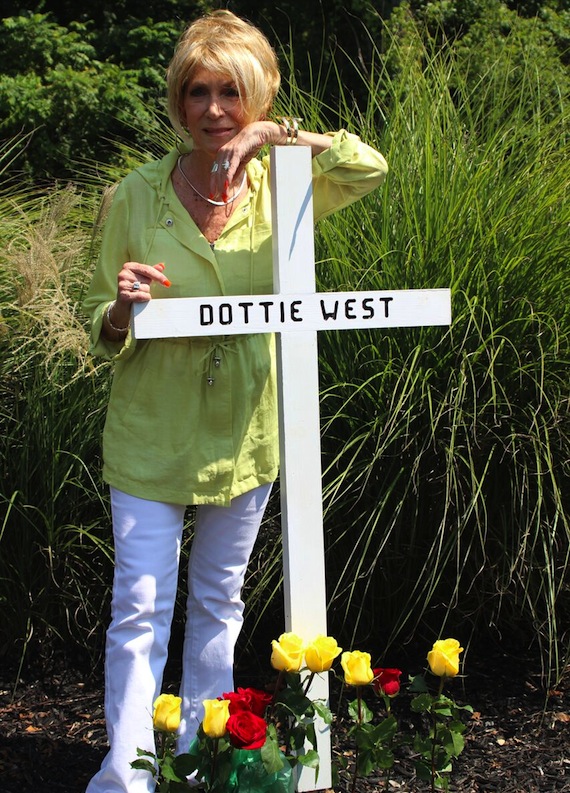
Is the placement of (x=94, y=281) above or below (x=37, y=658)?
above

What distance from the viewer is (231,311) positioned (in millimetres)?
2180

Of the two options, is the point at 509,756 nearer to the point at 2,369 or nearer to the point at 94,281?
the point at 94,281

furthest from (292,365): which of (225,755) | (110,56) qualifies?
(110,56)

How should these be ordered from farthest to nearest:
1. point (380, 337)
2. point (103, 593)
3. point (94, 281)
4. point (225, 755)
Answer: point (103, 593) → point (380, 337) → point (94, 281) → point (225, 755)

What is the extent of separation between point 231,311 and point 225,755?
2.99 feet

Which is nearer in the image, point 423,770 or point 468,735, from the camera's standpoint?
point 423,770

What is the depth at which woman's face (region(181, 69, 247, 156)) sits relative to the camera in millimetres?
2232

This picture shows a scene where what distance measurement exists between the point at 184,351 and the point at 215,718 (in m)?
0.83

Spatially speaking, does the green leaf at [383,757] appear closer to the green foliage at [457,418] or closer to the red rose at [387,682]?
the red rose at [387,682]

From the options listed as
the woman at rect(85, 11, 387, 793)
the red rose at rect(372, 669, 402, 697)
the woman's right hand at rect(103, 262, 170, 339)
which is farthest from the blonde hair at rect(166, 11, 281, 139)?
the red rose at rect(372, 669, 402, 697)

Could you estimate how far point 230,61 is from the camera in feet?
7.23

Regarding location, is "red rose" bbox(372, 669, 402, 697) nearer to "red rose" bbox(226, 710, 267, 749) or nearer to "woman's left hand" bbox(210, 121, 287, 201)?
"red rose" bbox(226, 710, 267, 749)

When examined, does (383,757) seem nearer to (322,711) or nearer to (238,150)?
(322,711)

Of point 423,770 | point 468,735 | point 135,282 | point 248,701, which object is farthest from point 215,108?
point 468,735
